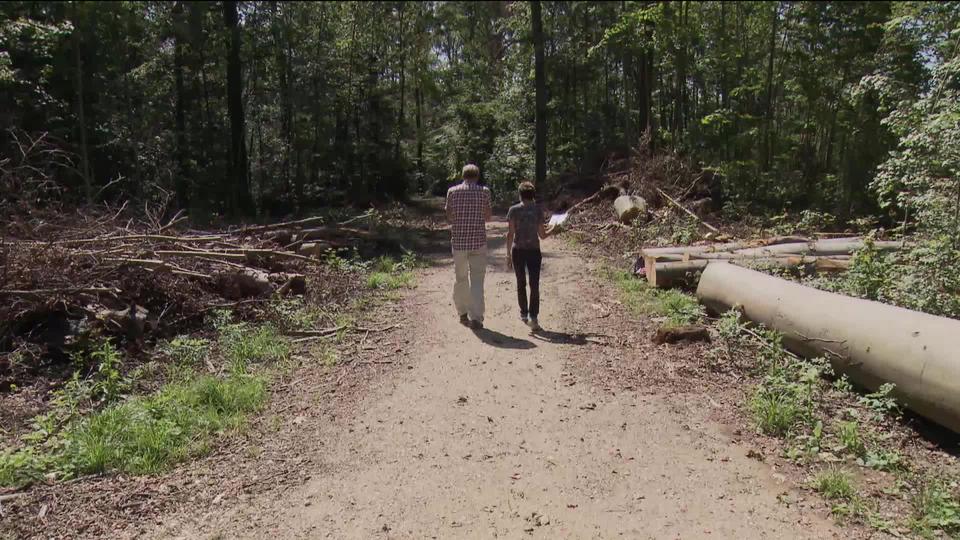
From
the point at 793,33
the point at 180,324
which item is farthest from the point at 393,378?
the point at 793,33

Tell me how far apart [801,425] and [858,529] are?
1432mm

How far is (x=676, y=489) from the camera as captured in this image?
439 cm

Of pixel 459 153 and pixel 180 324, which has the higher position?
pixel 459 153

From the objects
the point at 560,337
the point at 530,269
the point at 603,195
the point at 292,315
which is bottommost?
the point at 560,337

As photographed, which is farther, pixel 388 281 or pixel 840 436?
pixel 388 281

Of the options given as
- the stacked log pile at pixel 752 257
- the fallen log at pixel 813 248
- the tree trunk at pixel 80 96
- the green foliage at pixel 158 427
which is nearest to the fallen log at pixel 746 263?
the stacked log pile at pixel 752 257

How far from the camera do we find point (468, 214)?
7840mm

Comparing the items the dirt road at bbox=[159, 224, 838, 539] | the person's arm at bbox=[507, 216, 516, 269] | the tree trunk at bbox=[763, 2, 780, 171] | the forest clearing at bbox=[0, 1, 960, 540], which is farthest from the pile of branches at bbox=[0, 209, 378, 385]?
the tree trunk at bbox=[763, 2, 780, 171]

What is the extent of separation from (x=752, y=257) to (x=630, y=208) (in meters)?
5.67

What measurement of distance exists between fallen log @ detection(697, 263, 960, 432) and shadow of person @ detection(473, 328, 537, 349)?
2.67 meters

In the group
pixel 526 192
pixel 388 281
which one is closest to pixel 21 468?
pixel 526 192

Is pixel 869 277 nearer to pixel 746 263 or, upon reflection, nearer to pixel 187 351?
pixel 746 263

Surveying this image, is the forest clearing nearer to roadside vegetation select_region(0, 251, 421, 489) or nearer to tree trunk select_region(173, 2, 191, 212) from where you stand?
roadside vegetation select_region(0, 251, 421, 489)

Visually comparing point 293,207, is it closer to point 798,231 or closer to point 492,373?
point 798,231
